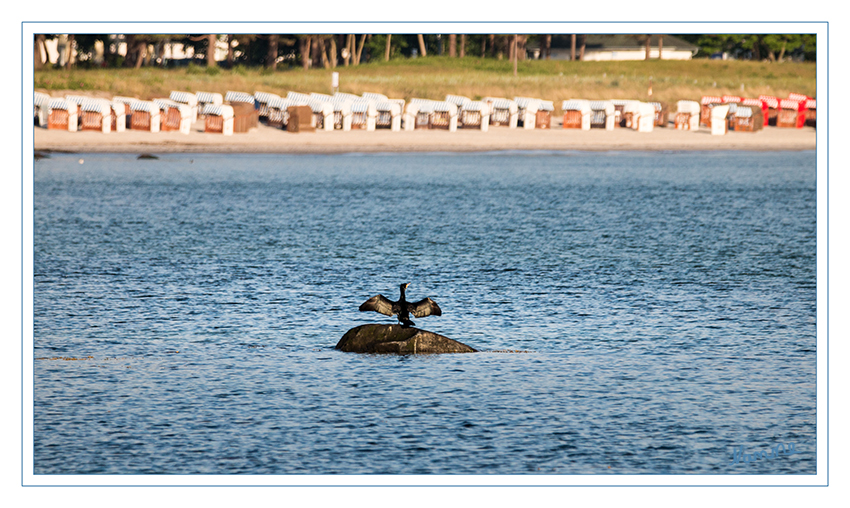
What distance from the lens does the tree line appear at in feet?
309

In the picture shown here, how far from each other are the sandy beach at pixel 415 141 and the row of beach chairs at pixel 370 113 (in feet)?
2.35

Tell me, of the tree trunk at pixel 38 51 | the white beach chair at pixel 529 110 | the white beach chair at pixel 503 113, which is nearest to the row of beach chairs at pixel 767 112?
the white beach chair at pixel 529 110

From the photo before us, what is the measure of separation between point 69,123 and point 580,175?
2644cm

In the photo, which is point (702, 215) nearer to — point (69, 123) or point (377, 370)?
point (377, 370)

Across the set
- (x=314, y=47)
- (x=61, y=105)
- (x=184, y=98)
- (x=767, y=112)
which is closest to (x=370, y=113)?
(x=184, y=98)

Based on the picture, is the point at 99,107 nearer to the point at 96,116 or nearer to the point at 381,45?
the point at 96,116

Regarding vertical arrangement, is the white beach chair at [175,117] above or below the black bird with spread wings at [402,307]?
above

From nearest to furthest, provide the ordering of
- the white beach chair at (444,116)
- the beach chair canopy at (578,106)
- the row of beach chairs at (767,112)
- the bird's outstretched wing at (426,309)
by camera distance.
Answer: the bird's outstretched wing at (426,309), the white beach chair at (444,116), the beach chair canopy at (578,106), the row of beach chairs at (767,112)

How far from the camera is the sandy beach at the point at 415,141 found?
55.8m

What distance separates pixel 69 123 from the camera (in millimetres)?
56656

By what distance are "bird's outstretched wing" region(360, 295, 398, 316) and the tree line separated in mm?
69469

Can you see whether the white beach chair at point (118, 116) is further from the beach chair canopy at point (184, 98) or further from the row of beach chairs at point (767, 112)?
A: the row of beach chairs at point (767, 112)

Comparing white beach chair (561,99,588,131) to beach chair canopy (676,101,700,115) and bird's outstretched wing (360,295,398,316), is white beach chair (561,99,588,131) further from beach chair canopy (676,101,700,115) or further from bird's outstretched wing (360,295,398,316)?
bird's outstretched wing (360,295,398,316)
